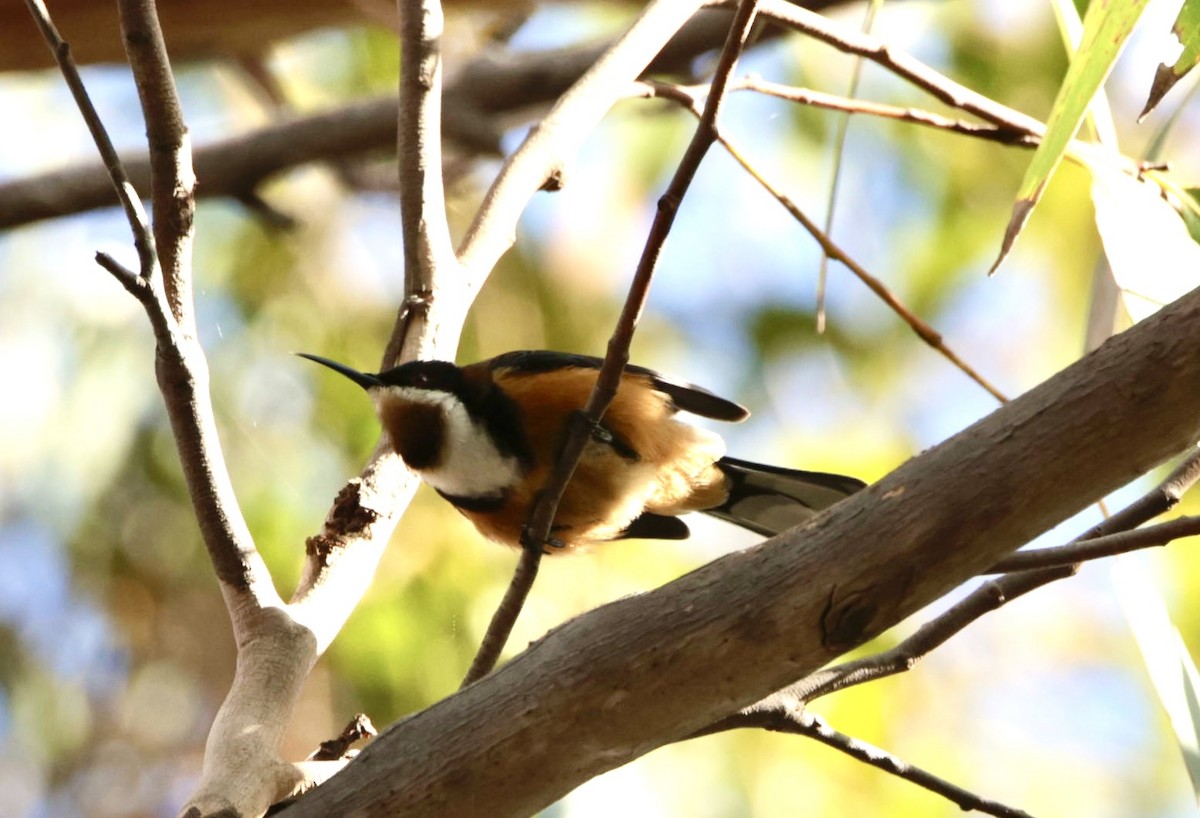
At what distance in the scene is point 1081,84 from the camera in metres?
1.49

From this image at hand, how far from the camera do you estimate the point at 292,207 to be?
455cm

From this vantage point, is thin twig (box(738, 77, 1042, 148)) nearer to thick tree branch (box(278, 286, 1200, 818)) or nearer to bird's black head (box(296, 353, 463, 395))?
bird's black head (box(296, 353, 463, 395))

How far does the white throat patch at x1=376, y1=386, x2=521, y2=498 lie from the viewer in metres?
2.12

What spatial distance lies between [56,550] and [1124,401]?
376cm

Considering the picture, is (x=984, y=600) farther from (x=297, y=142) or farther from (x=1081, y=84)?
(x=297, y=142)

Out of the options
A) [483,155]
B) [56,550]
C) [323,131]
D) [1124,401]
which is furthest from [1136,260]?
[56,550]

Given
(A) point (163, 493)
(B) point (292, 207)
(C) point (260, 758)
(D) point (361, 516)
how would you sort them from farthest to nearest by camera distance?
1. (B) point (292, 207)
2. (A) point (163, 493)
3. (D) point (361, 516)
4. (C) point (260, 758)

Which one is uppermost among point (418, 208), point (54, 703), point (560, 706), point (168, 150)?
point (54, 703)

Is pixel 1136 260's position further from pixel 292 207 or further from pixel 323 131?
pixel 292 207

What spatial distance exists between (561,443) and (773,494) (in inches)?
22.5

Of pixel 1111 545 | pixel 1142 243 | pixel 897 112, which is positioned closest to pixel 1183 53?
pixel 1142 243

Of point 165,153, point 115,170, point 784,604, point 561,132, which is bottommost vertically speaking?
point 784,604

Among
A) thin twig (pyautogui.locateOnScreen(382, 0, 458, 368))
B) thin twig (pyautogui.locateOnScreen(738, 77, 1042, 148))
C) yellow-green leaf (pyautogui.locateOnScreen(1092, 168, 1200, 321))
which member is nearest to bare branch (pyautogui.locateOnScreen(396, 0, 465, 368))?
thin twig (pyautogui.locateOnScreen(382, 0, 458, 368))

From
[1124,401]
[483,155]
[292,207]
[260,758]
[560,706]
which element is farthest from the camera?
[292,207]
